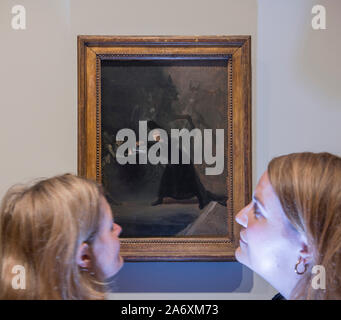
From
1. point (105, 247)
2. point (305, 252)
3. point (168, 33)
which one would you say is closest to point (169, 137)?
point (168, 33)

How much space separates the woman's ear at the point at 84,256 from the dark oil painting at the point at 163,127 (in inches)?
12.6

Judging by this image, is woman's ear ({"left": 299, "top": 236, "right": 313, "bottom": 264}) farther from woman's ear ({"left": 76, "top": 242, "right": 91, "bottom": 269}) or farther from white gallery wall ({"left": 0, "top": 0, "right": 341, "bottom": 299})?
woman's ear ({"left": 76, "top": 242, "right": 91, "bottom": 269})

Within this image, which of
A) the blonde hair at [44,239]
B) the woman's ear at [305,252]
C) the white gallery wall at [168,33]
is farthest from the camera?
the white gallery wall at [168,33]

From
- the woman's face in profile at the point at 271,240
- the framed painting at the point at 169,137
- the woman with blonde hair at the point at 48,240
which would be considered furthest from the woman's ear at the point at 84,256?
the woman's face in profile at the point at 271,240

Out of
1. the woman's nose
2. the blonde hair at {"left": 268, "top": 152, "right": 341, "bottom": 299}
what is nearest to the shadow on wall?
the woman's nose

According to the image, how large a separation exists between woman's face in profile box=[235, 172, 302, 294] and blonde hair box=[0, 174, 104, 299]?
46cm

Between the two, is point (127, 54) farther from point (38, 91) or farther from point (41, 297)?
point (41, 297)

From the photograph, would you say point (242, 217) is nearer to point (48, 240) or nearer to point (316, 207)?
point (316, 207)

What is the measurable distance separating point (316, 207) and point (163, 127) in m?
0.54

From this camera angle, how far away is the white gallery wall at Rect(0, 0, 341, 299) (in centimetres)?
117

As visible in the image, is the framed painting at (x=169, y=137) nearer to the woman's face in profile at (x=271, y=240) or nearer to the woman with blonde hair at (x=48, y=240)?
the woman's face in profile at (x=271, y=240)

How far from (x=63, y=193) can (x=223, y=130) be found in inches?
22.5

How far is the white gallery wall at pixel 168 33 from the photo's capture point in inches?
45.9
